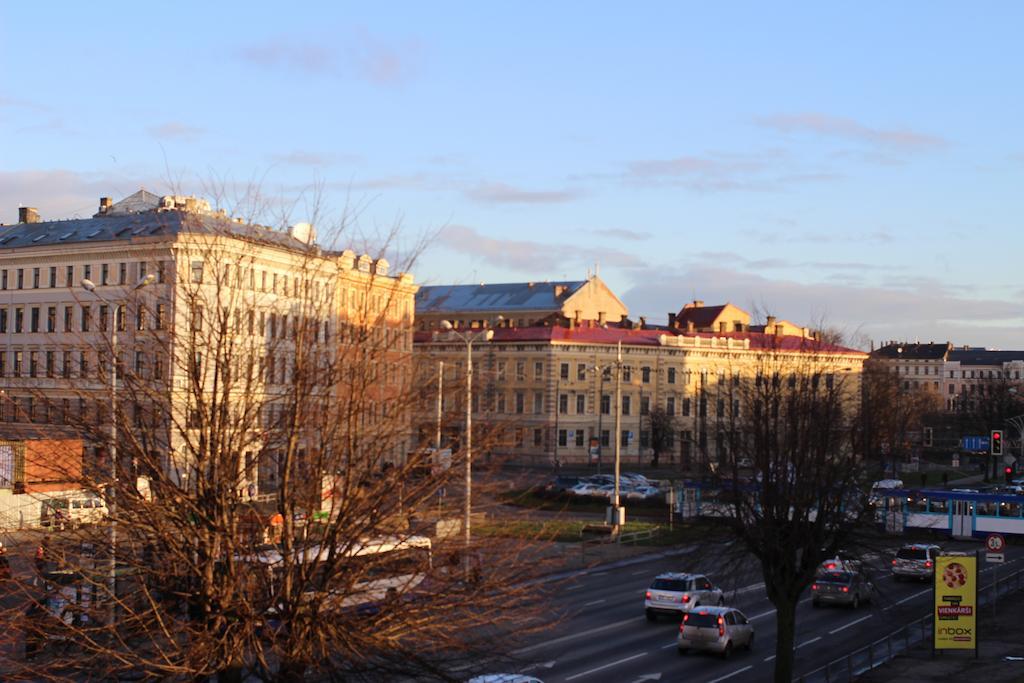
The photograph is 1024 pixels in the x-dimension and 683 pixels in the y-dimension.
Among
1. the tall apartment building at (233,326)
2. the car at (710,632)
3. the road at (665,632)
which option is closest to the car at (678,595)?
the road at (665,632)

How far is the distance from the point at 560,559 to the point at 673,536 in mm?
44072

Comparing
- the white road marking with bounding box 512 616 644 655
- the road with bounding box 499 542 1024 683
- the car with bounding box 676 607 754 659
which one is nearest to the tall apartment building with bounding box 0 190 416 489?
the road with bounding box 499 542 1024 683

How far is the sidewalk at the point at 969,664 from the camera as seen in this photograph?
29906 mm

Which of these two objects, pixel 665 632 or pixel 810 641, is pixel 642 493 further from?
pixel 810 641

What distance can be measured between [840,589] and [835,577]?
0.50 metres

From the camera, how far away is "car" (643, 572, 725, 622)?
3831 cm

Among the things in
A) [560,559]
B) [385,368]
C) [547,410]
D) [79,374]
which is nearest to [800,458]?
[560,559]

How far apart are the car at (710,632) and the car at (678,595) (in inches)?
169

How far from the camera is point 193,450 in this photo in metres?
14.4

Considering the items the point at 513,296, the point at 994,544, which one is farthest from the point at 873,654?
the point at 513,296

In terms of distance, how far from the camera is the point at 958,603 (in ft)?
106

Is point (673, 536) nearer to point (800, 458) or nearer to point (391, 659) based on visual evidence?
point (800, 458)

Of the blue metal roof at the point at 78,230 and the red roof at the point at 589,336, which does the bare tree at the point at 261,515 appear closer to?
the blue metal roof at the point at 78,230

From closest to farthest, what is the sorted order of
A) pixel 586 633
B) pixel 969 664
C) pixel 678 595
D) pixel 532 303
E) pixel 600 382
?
pixel 969 664
pixel 586 633
pixel 678 595
pixel 600 382
pixel 532 303
